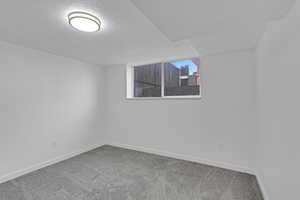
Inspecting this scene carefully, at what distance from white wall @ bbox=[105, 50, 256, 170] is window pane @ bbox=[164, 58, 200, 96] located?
283mm

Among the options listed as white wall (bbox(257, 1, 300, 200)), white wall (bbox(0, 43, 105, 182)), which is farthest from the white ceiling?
white wall (bbox(0, 43, 105, 182))

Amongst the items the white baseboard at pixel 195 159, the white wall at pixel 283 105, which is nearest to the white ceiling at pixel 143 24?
the white wall at pixel 283 105

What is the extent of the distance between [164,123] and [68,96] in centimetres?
232

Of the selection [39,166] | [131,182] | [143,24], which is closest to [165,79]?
[143,24]

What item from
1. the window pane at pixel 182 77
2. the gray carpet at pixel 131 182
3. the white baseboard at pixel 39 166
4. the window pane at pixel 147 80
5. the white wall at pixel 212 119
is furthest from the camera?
the window pane at pixel 147 80

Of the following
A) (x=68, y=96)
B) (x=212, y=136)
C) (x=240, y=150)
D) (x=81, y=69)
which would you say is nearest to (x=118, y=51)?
(x=81, y=69)

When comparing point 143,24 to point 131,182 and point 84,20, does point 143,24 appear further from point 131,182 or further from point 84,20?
point 131,182

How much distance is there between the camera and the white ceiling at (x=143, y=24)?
115 cm

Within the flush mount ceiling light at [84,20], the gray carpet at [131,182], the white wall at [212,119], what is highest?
the flush mount ceiling light at [84,20]

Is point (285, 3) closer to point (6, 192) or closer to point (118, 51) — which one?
point (118, 51)

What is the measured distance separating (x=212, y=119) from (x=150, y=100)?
145cm

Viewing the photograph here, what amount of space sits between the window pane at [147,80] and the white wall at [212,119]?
1.20ft

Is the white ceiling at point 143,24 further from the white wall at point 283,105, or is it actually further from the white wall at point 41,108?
the white wall at point 41,108

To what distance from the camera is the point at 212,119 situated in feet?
8.64
